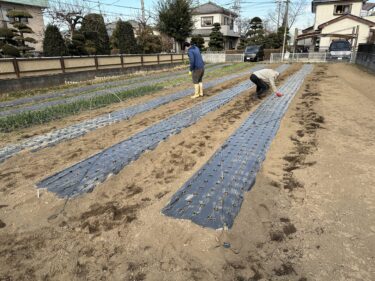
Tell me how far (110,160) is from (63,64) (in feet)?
33.9

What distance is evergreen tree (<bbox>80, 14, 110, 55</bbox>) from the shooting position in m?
18.0

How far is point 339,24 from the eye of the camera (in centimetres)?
2647

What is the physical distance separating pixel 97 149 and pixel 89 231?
2.12 meters

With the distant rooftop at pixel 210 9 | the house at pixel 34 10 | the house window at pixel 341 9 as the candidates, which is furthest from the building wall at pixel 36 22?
the house window at pixel 341 9

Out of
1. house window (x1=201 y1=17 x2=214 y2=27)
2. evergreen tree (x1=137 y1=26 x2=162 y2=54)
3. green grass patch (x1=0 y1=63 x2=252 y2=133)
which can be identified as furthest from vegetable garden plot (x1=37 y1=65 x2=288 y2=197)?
house window (x1=201 y1=17 x2=214 y2=27)

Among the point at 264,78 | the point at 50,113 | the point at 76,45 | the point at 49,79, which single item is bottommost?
the point at 50,113

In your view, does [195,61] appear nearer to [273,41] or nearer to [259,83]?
[259,83]

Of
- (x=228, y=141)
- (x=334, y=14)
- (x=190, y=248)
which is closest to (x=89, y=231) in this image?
(x=190, y=248)

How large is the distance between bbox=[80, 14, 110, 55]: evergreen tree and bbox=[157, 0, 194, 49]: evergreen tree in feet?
20.0

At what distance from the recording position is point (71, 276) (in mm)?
2018

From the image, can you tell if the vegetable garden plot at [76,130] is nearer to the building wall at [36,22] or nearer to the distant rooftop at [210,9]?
the building wall at [36,22]

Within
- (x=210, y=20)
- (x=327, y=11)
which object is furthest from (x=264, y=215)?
(x=210, y=20)

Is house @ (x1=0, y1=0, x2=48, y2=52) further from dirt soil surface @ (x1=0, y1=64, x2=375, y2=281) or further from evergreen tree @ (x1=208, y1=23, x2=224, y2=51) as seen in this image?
dirt soil surface @ (x1=0, y1=64, x2=375, y2=281)

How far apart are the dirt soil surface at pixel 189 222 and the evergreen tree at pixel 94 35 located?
51.1 ft
